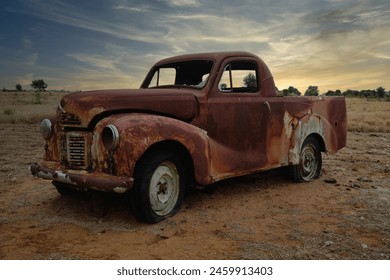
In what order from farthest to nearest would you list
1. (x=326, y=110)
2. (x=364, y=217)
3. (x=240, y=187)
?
(x=326, y=110), (x=240, y=187), (x=364, y=217)

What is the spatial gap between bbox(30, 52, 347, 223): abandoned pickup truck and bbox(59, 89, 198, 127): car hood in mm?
11

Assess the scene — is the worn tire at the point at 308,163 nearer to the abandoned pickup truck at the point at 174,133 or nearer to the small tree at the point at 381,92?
the abandoned pickup truck at the point at 174,133

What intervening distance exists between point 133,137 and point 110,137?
240 millimetres

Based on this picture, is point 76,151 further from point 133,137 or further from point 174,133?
point 174,133

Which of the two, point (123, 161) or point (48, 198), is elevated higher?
point (123, 161)

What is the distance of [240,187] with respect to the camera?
18.8ft

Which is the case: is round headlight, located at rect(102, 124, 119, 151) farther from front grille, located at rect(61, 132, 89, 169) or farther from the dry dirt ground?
the dry dirt ground

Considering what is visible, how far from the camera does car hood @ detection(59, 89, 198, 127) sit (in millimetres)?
3994

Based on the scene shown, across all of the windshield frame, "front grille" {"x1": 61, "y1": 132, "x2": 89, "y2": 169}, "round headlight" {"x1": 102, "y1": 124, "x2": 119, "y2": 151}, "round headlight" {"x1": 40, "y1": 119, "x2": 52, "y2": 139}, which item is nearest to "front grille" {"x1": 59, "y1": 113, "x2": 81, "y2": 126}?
"front grille" {"x1": 61, "y1": 132, "x2": 89, "y2": 169}

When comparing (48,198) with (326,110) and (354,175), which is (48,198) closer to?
(326,110)

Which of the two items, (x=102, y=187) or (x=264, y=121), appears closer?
(x=102, y=187)

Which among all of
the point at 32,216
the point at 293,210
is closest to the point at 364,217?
the point at 293,210

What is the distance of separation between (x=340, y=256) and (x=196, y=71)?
2.99 meters

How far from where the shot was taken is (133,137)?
3713mm
